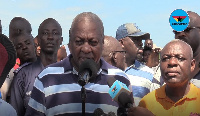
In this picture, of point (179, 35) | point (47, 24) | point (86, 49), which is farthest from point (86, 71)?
point (47, 24)

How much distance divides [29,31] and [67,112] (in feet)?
11.1

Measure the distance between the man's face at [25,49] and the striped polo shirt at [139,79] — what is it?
1.50 m

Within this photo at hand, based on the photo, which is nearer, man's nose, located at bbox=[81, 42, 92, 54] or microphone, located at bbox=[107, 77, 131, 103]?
microphone, located at bbox=[107, 77, 131, 103]

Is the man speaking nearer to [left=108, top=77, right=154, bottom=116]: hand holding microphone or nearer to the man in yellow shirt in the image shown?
the man in yellow shirt

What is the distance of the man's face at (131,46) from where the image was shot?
20.1ft

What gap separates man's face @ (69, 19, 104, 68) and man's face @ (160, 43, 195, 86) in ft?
2.45

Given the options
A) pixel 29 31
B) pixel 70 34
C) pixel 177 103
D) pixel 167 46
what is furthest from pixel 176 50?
pixel 29 31

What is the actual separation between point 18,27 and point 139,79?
2.31 m

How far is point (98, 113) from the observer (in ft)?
8.46

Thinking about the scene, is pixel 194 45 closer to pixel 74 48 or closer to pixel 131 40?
pixel 131 40

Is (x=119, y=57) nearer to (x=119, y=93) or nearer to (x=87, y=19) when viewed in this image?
(x=87, y=19)

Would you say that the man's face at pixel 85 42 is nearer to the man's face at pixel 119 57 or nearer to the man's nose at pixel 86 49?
the man's nose at pixel 86 49

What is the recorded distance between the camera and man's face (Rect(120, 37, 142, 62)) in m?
6.13

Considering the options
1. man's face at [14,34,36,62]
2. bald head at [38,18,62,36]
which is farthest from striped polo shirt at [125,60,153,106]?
man's face at [14,34,36,62]
